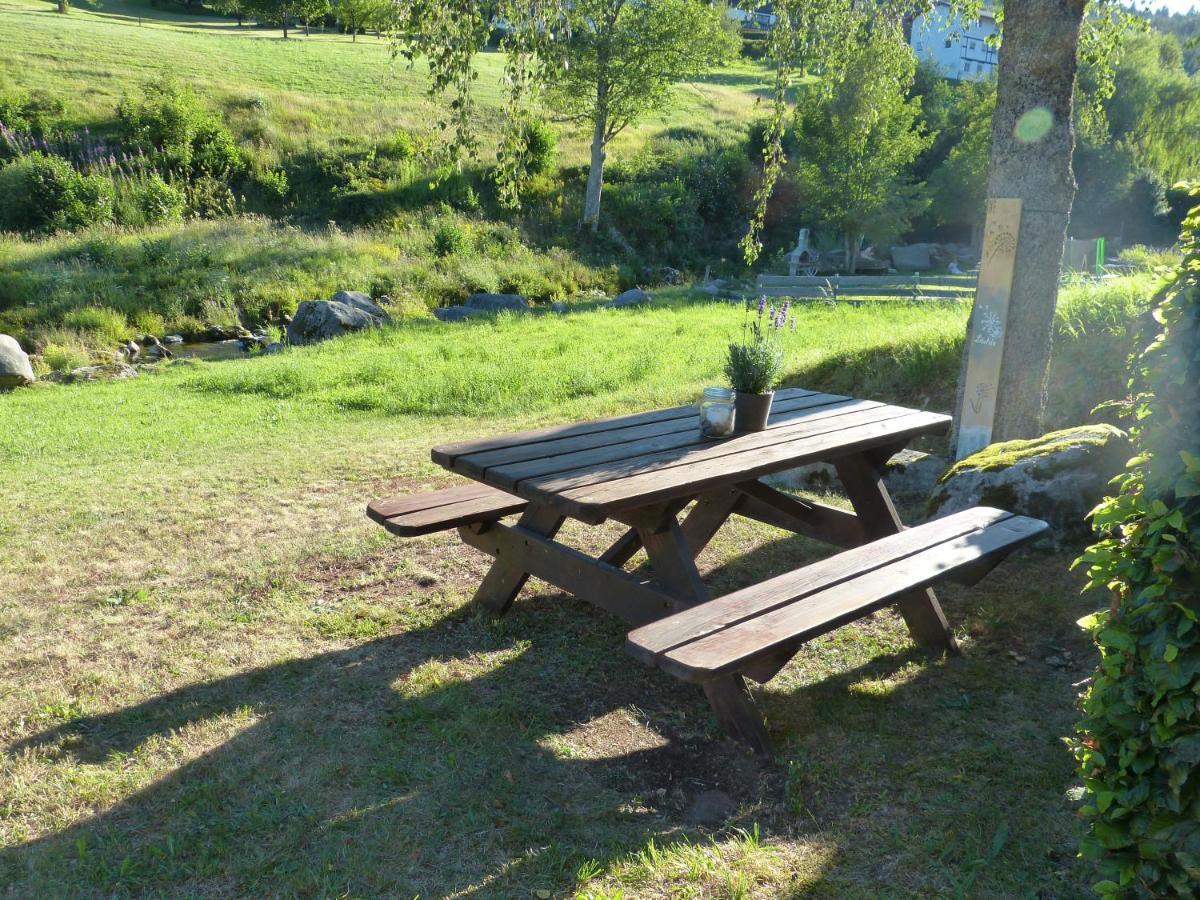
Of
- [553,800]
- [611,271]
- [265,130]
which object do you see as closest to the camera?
[553,800]

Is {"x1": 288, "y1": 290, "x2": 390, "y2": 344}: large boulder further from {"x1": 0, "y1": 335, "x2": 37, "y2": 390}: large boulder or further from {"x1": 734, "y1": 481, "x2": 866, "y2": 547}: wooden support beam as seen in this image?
{"x1": 734, "y1": 481, "x2": 866, "y2": 547}: wooden support beam

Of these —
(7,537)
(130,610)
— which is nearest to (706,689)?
(130,610)

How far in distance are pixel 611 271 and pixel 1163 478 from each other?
75.5 ft

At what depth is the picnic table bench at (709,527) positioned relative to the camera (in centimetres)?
299

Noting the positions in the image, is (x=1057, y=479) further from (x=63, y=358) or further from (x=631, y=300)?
(x=631, y=300)

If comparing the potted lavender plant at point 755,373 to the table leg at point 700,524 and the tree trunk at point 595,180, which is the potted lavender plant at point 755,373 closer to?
the table leg at point 700,524

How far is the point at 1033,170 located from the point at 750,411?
3.19 m

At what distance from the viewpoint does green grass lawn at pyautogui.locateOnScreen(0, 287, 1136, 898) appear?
2.65 meters

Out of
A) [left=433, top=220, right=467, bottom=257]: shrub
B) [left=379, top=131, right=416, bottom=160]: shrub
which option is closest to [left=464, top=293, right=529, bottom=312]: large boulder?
[left=433, top=220, right=467, bottom=257]: shrub

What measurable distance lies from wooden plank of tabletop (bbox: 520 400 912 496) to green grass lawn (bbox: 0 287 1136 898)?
0.90 m

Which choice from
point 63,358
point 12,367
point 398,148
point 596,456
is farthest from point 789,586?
point 398,148

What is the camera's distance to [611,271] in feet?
80.2

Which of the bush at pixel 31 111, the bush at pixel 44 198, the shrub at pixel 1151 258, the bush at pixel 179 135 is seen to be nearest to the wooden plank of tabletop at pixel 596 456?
the shrub at pixel 1151 258

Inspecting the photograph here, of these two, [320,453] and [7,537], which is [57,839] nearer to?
[7,537]
